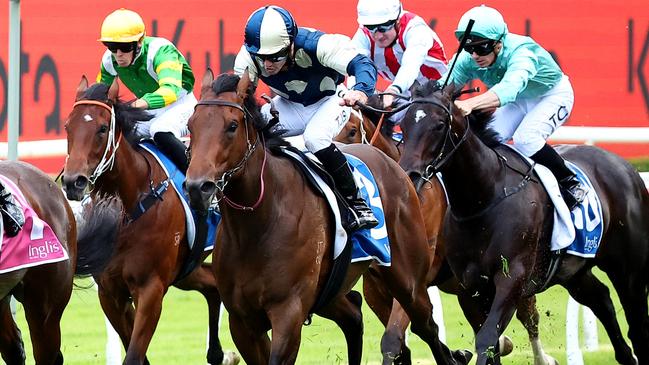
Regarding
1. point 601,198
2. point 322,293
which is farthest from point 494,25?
point 322,293

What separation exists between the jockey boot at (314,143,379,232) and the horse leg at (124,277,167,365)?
3.74 feet

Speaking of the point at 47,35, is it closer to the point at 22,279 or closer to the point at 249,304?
the point at 22,279

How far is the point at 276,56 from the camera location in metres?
6.09

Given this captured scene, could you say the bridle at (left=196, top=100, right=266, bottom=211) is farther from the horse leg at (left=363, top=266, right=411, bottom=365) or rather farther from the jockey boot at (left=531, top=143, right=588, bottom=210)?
the jockey boot at (left=531, top=143, right=588, bottom=210)

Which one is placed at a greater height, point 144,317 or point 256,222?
point 256,222

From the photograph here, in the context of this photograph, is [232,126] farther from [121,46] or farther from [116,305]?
[121,46]

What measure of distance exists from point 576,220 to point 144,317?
2.28 meters

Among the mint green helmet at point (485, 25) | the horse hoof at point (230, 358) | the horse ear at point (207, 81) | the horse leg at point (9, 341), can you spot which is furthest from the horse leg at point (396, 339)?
the horse ear at point (207, 81)

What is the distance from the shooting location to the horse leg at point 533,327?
7773mm

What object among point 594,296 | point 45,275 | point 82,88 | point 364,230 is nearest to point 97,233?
point 45,275

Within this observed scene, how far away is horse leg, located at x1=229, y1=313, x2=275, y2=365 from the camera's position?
572 centimetres

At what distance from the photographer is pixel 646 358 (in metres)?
7.41

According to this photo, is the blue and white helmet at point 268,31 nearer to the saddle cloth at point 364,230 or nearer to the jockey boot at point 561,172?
the saddle cloth at point 364,230

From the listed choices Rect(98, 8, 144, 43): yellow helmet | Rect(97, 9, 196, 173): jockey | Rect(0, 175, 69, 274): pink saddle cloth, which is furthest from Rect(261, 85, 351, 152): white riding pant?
Rect(0, 175, 69, 274): pink saddle cloth
